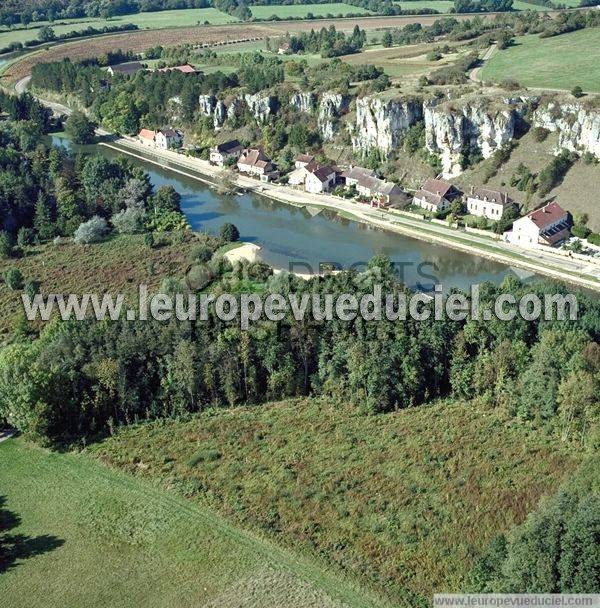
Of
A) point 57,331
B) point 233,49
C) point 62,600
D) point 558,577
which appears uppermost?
point 233,49

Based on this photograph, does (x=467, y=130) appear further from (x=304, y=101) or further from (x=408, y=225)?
(x=304, y=101)

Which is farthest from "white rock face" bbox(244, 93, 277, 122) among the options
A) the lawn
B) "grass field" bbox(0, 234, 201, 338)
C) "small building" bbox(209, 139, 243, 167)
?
the lawn

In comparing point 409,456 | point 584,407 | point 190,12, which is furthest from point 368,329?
point 190,12

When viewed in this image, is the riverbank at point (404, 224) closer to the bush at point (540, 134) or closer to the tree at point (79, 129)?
the tree at point (79, 129)

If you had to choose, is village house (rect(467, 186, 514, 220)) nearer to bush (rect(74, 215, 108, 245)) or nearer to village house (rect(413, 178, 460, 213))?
village house (rect(413, 178, 460, 213))

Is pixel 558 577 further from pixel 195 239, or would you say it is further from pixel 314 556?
pixel 195 239

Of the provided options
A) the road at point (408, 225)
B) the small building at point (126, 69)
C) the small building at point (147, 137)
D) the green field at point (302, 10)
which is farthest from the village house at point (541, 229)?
the green field at point (302, 10)

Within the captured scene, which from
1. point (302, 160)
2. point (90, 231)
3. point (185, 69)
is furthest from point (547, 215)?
point (185, 69)
